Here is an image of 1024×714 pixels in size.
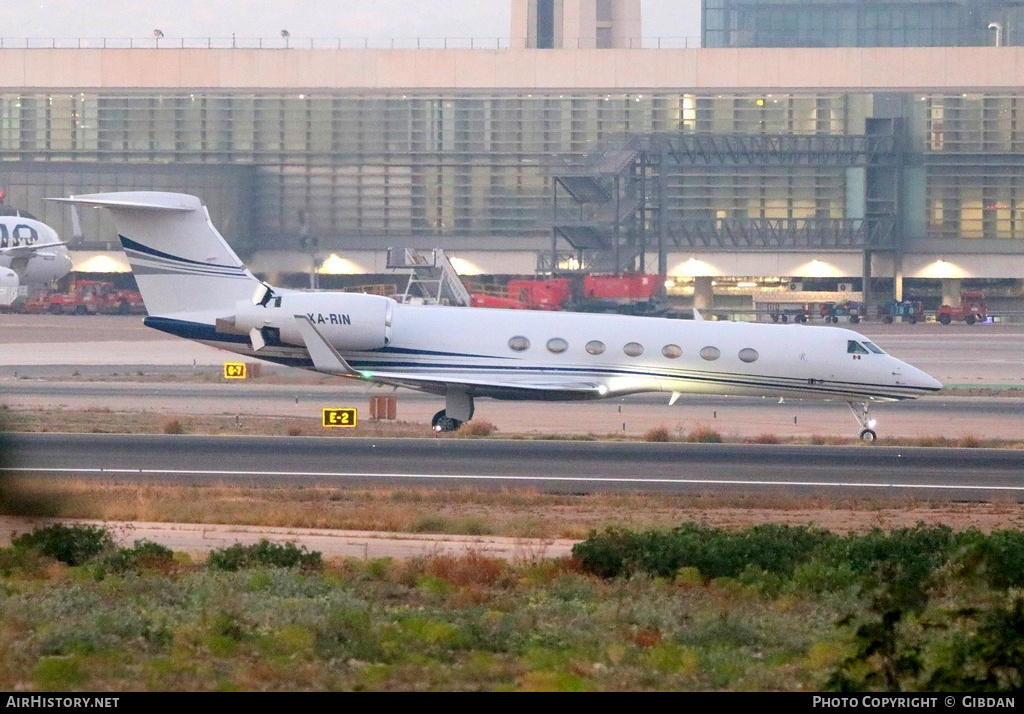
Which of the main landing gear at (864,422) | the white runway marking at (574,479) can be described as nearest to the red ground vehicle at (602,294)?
the main landing gear at (864,422)

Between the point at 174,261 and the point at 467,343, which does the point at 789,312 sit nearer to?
the point at 467,343

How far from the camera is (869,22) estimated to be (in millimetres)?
129500

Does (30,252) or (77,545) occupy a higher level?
(30,252)

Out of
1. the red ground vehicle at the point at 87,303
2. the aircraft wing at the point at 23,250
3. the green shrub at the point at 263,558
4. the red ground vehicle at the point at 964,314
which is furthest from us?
the red ground vehicle at the point at 964,314

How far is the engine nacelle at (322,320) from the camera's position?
31984 mm

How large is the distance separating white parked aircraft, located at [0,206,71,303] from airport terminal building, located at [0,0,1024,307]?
15.6 meters

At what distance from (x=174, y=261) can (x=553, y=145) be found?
7139 centimetres

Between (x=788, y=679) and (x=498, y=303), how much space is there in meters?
65.7

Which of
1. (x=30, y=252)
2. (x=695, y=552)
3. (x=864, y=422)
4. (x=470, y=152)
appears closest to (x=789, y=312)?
(x=470, y=152)

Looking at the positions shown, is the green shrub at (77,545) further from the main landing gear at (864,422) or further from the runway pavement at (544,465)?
the main landing gear at (864,422)

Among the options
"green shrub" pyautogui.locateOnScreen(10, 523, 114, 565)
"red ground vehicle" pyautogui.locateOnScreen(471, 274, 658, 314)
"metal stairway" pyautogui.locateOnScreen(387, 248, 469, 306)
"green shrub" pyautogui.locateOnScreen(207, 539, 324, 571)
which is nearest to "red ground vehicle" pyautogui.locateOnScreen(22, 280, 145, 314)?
"metal stairway" pyautogui.locateOnScreen(387, 248, 469, 306)

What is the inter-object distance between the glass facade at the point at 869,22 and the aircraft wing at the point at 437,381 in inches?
4080

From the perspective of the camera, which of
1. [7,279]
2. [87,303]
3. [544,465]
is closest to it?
[544,465]
